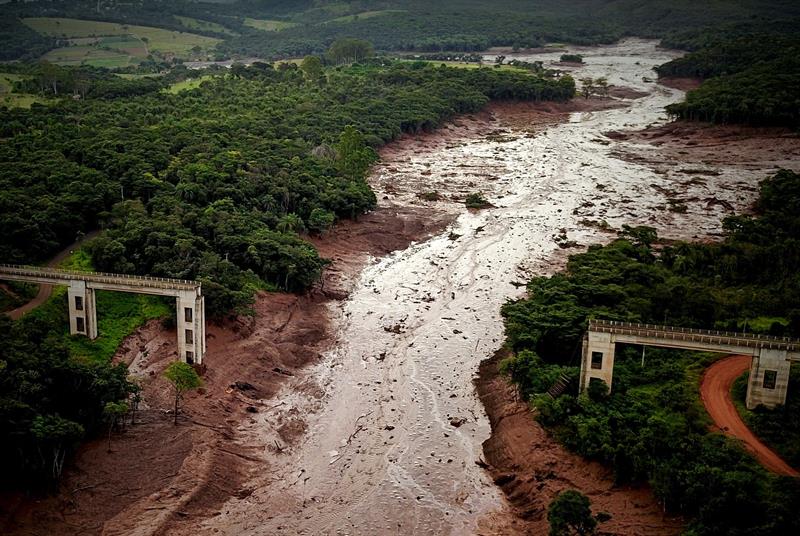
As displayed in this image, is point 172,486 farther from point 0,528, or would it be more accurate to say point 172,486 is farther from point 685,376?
point 685,376

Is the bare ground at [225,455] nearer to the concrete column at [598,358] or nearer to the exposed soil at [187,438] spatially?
the exposed soil at [187,438]

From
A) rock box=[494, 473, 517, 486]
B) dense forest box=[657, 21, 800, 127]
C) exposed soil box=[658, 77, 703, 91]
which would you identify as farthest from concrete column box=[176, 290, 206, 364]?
exposed soil box=[658, 77, 703, 91]

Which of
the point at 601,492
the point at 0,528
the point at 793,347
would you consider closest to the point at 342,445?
the point at 601,492

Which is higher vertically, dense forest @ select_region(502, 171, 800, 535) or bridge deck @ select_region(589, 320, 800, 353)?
bridge deck @ select_region(589, 320, 800, 353)

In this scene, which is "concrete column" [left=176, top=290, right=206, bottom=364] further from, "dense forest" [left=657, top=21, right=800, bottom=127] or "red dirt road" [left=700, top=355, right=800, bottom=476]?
"dense forest" [left=657, top=21, right=800, bottom=127]

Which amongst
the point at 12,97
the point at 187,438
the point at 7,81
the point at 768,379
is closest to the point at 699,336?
the point at 768,379

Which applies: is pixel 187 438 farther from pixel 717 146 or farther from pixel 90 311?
pixel 717 146
